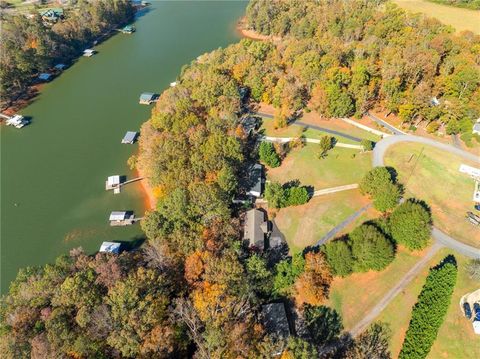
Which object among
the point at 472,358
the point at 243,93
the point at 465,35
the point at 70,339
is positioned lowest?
the point at 472,358

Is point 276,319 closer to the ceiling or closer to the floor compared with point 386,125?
closer to the floor

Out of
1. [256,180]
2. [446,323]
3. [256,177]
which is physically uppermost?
[256,177]

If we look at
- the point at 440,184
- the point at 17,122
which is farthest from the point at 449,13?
the point at 17,122

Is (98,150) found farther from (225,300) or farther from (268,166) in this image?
(225,300)

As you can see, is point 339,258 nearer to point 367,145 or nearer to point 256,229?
point 256,229

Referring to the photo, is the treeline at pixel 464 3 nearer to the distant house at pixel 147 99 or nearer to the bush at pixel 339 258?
the distant house at pixel 147 99

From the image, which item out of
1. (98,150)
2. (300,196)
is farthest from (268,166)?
(98,150)
